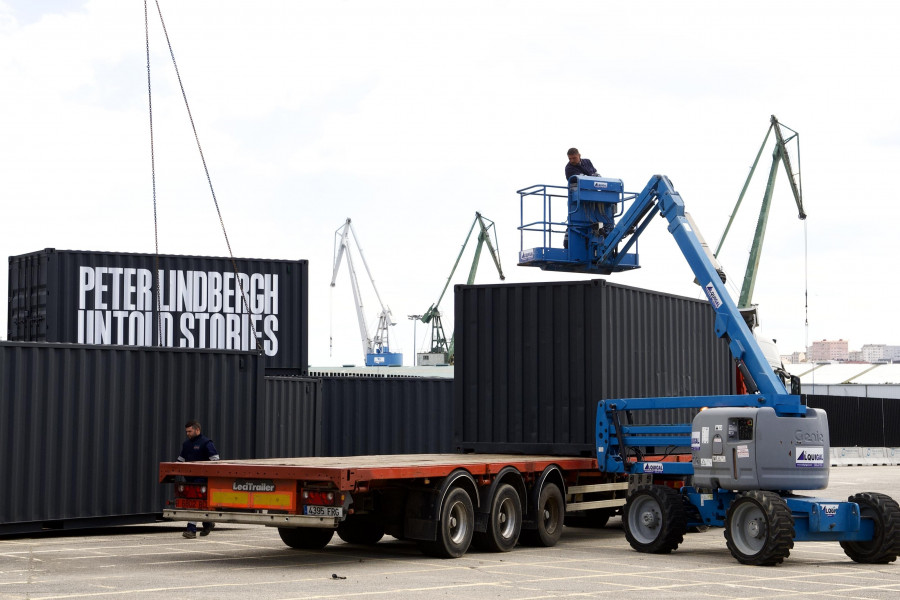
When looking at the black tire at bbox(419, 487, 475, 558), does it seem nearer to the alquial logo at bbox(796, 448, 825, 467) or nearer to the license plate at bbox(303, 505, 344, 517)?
the license plate at bbox(303, 505, 344, 517)

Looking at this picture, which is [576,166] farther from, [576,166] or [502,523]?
[502,523]

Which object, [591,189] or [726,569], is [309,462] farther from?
[591,189]

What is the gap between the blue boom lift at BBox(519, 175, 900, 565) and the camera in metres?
13.2

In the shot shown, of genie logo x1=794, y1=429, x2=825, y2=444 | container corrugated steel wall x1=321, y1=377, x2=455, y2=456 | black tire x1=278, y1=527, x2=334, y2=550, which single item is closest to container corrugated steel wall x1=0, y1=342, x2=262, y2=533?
black tire x1=278, y1=527, x2=334, y2=550

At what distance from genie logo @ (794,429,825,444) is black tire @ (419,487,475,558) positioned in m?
3.83

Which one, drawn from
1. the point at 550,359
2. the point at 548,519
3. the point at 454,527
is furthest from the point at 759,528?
the point at 550,359

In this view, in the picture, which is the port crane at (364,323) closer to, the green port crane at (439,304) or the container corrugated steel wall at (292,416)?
the green port crane at (439,304)

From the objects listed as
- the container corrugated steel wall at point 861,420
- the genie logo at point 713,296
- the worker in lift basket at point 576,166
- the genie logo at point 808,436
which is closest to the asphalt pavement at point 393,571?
the genie logo at point 808,436

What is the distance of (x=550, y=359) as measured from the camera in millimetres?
16766

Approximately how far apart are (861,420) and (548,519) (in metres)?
37.5

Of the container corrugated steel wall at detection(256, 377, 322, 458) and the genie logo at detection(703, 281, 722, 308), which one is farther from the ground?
the genie logo at detection(703, 281, 722, 308)

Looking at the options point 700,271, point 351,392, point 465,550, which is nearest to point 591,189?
point 700,271

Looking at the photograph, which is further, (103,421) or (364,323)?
(364,323)

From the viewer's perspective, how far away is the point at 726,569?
1279 cm
